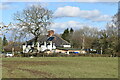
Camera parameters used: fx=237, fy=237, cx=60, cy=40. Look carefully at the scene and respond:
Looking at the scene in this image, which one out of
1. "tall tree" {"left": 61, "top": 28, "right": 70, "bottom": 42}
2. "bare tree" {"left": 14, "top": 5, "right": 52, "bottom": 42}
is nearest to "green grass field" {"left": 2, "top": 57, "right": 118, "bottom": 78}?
"bare tree" {"left": 14, "top": 5, "right": 52, "bottom": 42}

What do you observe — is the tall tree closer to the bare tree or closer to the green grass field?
the bare tree

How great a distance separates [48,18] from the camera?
59.1m

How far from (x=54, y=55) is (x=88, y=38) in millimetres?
43463

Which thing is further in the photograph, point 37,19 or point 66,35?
point 66,35

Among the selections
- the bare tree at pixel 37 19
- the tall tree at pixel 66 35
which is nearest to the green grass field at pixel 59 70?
the bare tree at pixel 37 19

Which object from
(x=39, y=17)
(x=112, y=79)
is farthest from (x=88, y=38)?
(x=112, y=79)

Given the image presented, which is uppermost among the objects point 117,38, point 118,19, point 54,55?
point 118,19

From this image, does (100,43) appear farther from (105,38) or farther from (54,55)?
(54,55)

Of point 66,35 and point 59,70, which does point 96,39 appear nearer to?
point 66,35

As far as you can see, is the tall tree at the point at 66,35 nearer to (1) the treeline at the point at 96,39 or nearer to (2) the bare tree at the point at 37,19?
(1) the treeline at the point at 96,39

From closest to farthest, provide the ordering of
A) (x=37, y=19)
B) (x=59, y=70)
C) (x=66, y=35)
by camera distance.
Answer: (x=59, y=70)
(x=37, y=19)
(x=66, y=35)

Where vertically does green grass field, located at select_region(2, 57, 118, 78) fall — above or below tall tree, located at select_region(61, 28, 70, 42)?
below

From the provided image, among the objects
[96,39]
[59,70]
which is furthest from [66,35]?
[59,70]

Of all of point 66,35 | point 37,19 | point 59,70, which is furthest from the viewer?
point 66,35
